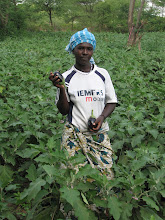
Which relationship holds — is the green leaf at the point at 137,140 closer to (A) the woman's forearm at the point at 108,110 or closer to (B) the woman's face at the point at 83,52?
(A) the woman's forearm at the point at 108,110

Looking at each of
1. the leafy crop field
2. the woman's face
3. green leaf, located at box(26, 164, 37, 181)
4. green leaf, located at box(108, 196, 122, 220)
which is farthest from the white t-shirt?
green leaf, located at box(108, 196, 122, 220)

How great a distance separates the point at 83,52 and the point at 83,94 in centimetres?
37

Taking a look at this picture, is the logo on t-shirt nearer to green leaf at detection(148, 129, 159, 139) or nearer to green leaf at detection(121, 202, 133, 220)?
green leaf at detection(121, 202, 133, 220)

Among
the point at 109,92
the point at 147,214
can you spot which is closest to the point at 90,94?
the point at 109,92

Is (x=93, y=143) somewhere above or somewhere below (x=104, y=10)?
above

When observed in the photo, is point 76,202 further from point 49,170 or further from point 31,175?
point 31,175

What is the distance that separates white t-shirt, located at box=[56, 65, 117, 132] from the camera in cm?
220

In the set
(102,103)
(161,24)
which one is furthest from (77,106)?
(161,24)

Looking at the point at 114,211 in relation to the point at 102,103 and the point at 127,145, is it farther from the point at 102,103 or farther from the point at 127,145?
the point at 127,145

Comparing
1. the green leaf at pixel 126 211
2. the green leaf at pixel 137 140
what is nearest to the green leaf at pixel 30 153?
the green leaf at pixel 126 211

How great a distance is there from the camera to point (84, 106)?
2205mm

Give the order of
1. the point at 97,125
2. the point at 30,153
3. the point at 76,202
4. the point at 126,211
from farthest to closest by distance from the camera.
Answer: the point at 30,153 < the point at 97,125 < the point at 126,211 < the point at 76,202

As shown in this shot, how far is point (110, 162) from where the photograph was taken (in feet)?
7.46

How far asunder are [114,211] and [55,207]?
1.94 feet
